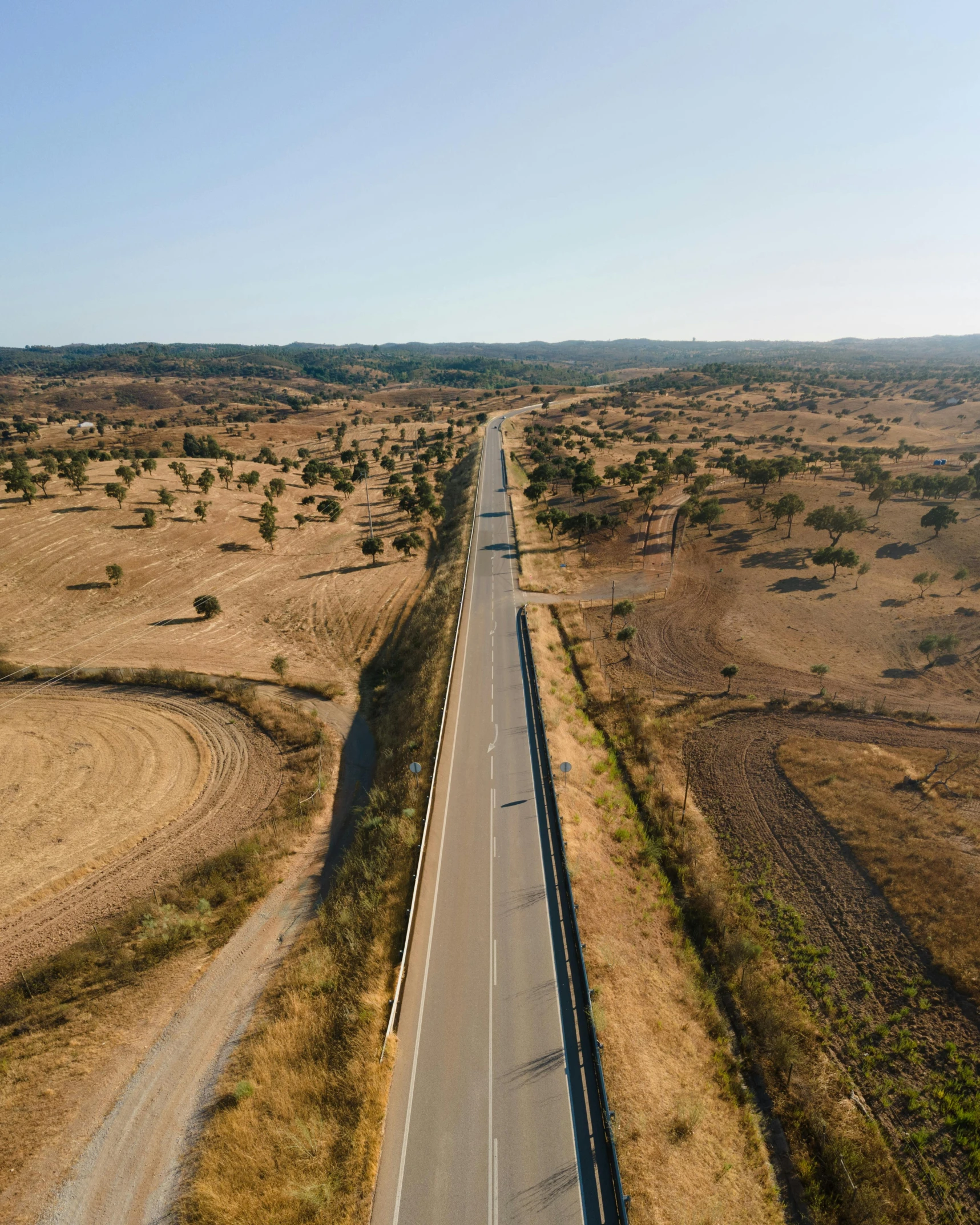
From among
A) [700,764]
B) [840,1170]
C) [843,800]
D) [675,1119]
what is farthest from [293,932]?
[843,800]

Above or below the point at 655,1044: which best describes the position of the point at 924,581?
above

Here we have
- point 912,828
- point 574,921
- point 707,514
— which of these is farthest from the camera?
point 707,514

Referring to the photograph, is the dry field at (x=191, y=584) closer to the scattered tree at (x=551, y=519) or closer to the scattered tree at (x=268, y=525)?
the scattered tree at (x=268, y=525)

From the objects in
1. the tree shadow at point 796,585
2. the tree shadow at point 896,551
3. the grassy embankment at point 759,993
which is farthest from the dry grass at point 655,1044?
the tree shadow at point 896,551

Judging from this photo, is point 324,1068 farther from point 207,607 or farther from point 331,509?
point 331,509

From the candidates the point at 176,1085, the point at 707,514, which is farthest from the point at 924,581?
the point at 176,1085

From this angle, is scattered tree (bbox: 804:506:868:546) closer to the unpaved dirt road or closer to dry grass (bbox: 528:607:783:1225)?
dry grass (bbox: 528:607:783:1225)

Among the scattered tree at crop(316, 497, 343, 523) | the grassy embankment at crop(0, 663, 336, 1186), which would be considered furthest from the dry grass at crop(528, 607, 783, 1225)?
the scattered tree at crop(316, 497, 343, 523)

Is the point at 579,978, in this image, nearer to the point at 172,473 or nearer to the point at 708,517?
the point at 708,517
